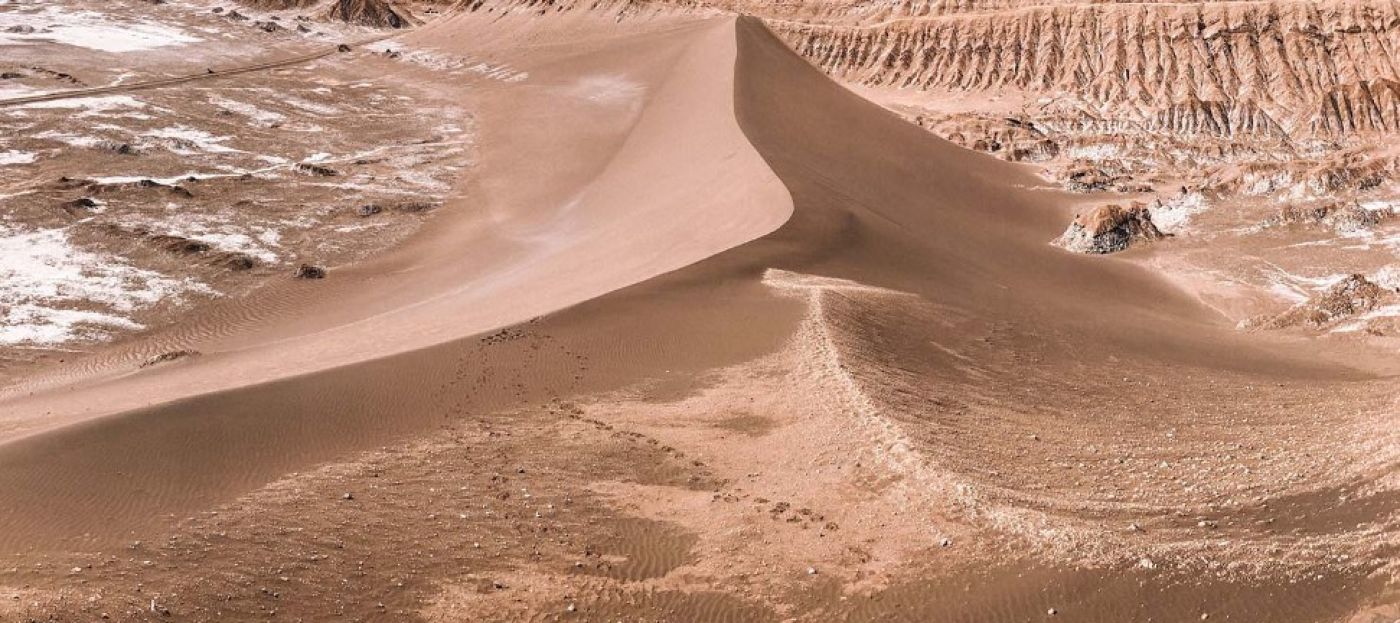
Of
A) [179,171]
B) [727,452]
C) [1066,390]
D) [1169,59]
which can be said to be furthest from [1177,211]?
[179,171]

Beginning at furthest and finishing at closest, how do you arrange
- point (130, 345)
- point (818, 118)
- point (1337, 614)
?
point (818, 118) → point (130, 345) → point (1337, 614)

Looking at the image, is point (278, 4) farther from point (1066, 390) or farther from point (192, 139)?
point (1066, 390)

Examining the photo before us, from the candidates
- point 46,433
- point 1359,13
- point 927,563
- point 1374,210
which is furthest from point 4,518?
point 1359,13

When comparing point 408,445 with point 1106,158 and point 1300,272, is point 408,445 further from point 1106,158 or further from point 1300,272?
point 1106,158

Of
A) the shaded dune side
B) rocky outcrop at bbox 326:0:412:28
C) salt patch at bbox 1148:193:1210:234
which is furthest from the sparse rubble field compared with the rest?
salt patch at bbox 1148:193:1210:234

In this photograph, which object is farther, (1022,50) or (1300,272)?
(1022,50)
